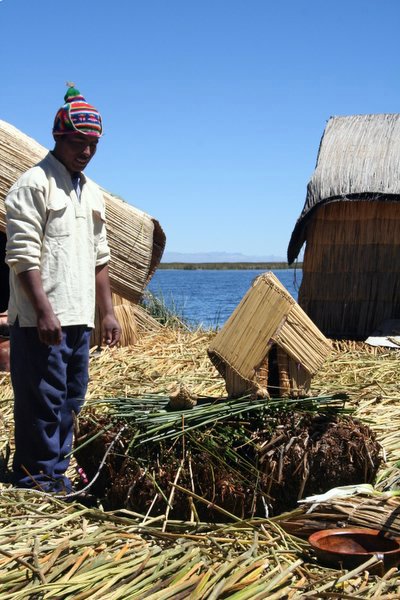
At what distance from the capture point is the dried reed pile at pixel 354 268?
29.3 ft

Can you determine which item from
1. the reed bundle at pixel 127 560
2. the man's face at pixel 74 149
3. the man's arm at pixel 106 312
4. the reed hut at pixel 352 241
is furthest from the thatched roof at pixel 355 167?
the reed bundle at pixel 127 560

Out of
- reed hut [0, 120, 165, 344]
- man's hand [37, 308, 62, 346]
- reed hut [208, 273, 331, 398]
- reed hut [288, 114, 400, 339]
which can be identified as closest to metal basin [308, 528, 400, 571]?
reed hut [208, 273, 331, 398]

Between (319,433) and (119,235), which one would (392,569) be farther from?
(119,235)

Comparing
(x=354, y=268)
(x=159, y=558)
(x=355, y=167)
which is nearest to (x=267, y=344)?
(x=159, y=558)

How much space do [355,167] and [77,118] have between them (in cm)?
559

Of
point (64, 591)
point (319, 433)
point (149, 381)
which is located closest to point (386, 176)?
point (149, 381)

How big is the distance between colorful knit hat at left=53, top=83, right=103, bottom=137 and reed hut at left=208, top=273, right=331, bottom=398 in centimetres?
101

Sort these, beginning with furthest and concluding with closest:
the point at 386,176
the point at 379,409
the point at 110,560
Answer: the point at 386,176, the point at 379,409, the point at 110,560

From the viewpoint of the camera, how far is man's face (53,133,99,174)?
3.95 m

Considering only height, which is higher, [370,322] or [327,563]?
[370,322]

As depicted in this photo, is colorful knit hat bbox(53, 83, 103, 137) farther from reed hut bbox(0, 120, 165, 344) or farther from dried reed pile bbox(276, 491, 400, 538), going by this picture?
reed hut bbox(0, 120, 165, 344)

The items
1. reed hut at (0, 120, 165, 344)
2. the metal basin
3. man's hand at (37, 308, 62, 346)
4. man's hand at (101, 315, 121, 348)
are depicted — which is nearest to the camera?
the metal basin

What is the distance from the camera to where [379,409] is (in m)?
5.06

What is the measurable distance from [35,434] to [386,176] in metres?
5.85
